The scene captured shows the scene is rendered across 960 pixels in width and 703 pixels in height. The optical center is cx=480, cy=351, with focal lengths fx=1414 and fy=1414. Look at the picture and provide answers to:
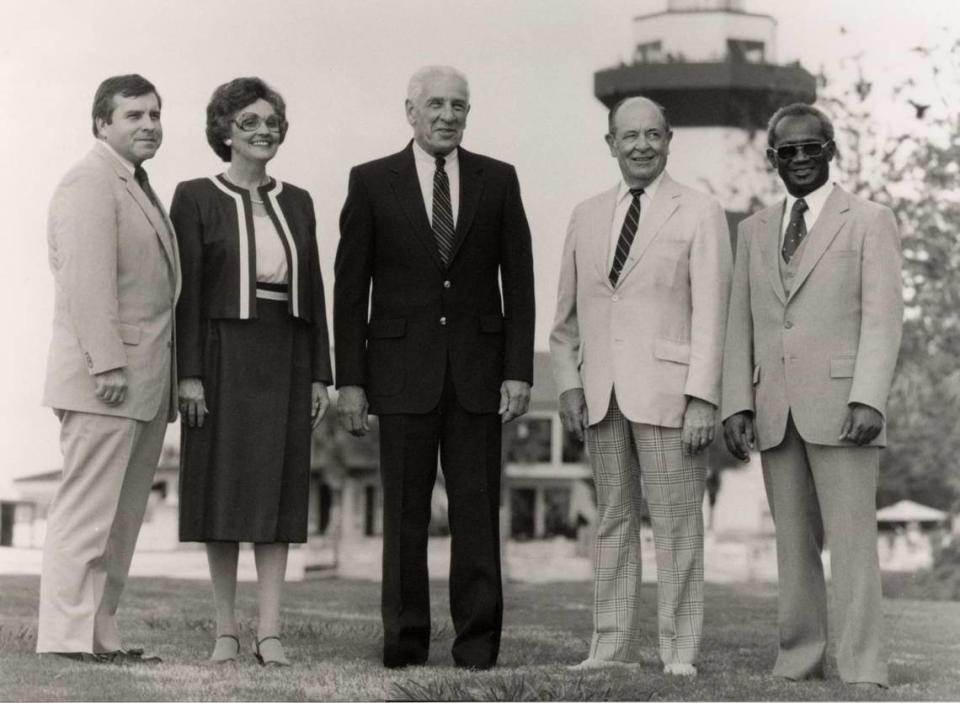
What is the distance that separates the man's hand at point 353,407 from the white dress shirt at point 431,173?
0.67 meters

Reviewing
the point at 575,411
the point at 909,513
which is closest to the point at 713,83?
the point at 909,513

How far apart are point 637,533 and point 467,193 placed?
4.36 feet

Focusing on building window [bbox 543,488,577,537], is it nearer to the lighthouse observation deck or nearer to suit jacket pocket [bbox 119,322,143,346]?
the lighthouse observation deck

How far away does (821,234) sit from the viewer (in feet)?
15.5

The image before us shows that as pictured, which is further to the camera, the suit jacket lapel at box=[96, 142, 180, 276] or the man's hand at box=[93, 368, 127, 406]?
the suit jacket lapel at box=[96, 142, 180, 276]

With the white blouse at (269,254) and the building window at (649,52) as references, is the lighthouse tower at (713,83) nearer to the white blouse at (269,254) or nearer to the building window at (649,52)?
the building window at (649,52)

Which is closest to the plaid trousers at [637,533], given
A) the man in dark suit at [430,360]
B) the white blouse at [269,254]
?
the man in dark suit at [430,360]

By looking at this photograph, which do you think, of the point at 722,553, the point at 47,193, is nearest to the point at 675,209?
the point at 47,193

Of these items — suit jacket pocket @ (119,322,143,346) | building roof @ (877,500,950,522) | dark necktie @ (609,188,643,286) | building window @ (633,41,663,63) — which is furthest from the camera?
building roof @ (877,500,950,522)

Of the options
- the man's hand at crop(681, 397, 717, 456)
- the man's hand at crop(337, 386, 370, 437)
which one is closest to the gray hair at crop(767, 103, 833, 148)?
the man's hand at crop(681, 397, 717, 456)

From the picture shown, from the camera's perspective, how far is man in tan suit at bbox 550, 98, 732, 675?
4719 mm

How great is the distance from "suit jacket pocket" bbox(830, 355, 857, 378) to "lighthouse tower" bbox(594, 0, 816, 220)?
13.7ft

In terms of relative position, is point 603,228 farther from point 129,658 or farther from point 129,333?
point 129,658

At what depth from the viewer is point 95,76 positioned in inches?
323
